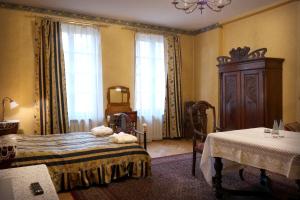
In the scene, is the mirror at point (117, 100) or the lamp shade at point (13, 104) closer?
the lamp shade at point (13, 104)

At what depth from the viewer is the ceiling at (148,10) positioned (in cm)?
446

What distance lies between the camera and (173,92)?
246 inches

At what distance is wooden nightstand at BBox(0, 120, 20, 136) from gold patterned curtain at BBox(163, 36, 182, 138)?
3.30 m

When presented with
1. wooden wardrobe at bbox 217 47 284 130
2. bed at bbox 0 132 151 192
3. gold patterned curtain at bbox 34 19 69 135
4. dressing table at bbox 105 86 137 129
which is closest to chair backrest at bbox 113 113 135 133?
dressing table at bbox 105 86 137 129

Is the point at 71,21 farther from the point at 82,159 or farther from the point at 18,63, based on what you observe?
the point at 82,159

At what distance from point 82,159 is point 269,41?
4008mm

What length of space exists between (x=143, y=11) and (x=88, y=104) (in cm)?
222

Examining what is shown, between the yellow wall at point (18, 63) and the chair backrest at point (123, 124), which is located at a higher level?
the yellow wall at point (18, 63)

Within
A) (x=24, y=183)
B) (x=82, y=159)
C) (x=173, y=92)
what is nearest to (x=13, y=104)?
(x=82, y=159)

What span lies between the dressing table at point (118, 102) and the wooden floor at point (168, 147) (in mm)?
694

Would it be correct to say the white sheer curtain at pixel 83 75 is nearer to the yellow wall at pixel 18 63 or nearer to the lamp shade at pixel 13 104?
the yellow wall at pixel 18 63

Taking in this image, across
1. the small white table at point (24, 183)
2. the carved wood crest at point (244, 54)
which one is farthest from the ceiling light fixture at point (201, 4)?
the small white table at point (24, 183)

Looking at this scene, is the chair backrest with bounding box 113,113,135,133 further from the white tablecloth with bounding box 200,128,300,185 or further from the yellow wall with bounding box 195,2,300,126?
the yellow wall with bounding box 195,2,300,126

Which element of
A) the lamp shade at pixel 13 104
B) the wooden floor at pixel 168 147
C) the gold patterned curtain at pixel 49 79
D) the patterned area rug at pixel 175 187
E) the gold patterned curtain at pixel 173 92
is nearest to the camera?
the patterned area rug at pixel 175 187
